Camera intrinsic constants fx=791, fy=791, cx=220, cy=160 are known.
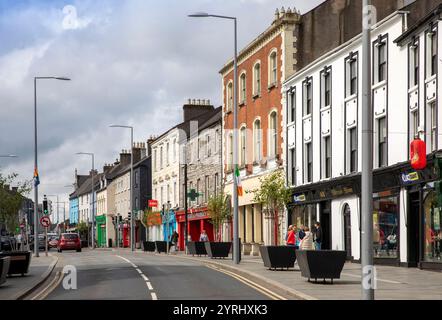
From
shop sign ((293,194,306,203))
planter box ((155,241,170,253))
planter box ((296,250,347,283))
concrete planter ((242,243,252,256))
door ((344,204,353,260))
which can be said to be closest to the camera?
planter box ((296,250,347,283))

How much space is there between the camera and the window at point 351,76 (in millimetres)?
34259

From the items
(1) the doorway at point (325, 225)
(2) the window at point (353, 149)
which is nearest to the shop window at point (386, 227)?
(2) the window at point (353, 149)

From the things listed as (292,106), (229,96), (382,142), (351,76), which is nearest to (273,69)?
(292,106)

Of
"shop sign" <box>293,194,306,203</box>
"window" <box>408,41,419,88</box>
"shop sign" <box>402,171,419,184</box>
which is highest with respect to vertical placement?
"window" <box>408,41,419,88</box>

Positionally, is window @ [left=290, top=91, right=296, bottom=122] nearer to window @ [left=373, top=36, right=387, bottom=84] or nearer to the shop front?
window @ [left=373, top=36, right=387, bottom=84]

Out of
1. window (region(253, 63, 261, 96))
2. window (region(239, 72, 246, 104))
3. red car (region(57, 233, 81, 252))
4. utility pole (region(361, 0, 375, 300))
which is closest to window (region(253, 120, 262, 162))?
window (region(253, 63, 261, 96))

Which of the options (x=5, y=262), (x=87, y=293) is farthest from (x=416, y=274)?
(x=5, y=262)

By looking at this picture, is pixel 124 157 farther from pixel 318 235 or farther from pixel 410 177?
pixel 410 177

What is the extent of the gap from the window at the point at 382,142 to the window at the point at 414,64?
280 centimetres

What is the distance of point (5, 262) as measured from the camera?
21.2 meters

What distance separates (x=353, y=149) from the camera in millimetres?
34438

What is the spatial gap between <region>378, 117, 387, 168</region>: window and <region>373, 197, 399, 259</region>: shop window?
1543 mm

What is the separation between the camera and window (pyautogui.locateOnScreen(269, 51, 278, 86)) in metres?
44.5
